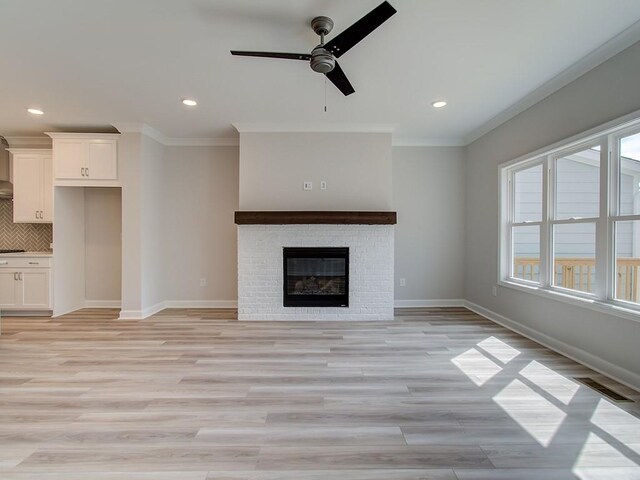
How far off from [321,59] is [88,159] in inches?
149

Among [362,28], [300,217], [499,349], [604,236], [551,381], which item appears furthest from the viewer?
[300,217]

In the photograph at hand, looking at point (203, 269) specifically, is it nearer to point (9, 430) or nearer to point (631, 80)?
point (9, 430)

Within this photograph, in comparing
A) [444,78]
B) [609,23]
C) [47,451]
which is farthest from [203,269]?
[609,23]

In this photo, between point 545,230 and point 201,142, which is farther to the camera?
point 201,142

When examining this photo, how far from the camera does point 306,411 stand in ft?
6.25

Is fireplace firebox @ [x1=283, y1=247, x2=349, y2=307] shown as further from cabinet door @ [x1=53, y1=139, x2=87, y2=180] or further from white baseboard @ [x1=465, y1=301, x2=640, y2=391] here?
cabinet door @ [x1=53, y1=139, x2=87, y2=180]

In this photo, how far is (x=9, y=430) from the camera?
5.64ft

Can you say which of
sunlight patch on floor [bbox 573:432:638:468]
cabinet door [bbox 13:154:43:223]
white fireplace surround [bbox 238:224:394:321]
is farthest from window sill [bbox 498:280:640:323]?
cabinet door [bbox 13:154:43:223]

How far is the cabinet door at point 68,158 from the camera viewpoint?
403 cm

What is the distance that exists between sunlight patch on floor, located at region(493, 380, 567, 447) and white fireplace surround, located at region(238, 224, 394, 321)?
6.31ft

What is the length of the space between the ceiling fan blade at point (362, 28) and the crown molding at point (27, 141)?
16.3ft

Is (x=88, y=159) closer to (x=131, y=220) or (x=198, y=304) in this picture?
(x=131, y=220)

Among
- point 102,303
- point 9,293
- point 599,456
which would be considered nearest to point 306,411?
point 599,456

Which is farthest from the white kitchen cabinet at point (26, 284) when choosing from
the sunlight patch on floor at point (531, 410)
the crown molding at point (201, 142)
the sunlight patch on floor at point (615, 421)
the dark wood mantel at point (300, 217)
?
the sunlight patch on floor at point (615, 421)
